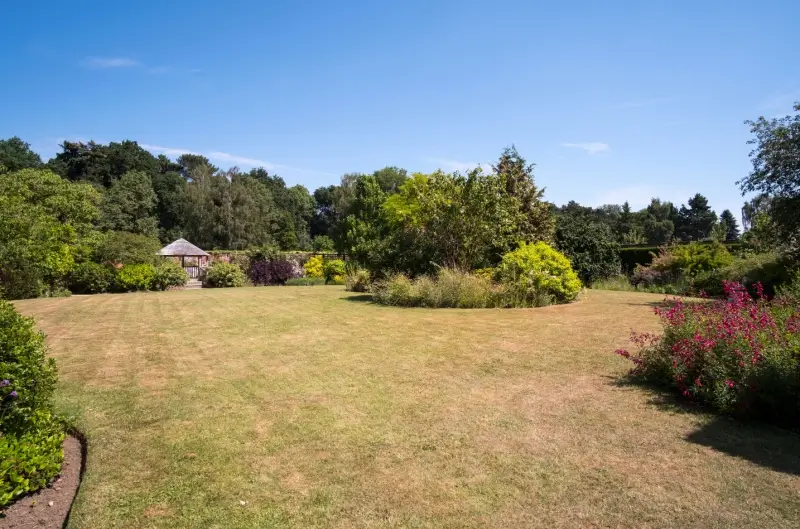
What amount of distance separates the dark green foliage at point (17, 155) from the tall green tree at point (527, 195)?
163 feet

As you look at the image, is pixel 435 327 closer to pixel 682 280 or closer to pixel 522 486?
pixel 522 486

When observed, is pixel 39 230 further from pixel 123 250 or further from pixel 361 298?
pixel 361 298

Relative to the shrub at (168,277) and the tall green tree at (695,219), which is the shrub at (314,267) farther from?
the tall green tree at (695,219)

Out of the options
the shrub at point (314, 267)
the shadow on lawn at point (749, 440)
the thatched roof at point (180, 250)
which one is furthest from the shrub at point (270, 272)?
the shadow on lawn at point (749, 440)

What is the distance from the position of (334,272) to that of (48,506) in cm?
2212

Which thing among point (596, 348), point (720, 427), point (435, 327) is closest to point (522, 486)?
point (720, 427)

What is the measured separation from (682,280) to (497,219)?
7.43m

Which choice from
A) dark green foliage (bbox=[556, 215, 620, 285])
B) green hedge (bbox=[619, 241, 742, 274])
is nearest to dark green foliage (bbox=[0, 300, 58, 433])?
dark green foliage (bbox=[556, 215, 620, 285])

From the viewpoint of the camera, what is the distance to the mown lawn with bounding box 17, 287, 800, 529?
9.53 ft

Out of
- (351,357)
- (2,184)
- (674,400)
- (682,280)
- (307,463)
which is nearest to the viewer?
(307,463)

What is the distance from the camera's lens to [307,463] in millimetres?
3543

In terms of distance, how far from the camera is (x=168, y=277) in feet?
67.5

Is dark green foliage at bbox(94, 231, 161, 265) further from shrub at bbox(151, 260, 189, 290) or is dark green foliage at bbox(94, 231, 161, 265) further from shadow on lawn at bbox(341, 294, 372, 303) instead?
shadow on lawn at bbox(341, 294, 372, 303)

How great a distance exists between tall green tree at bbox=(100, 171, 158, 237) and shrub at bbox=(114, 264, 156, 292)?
88.0 feet
